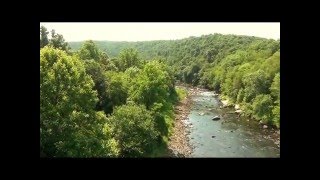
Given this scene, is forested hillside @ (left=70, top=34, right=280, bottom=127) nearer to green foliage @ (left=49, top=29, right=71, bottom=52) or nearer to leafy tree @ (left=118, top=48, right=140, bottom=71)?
leafy tree @ (left=118, top=48, right=140, bottom=71)

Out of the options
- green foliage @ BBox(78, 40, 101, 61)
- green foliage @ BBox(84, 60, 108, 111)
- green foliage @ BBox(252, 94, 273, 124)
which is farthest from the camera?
green foliage @ BBox(252, 94, 273, 124)

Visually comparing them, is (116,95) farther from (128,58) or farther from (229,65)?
(229,65)

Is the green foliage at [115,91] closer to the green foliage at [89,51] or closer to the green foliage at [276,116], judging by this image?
the green foliage at [89,51]

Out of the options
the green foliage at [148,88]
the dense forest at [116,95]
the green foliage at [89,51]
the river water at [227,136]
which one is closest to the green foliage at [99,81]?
the dense forest at [116,95]

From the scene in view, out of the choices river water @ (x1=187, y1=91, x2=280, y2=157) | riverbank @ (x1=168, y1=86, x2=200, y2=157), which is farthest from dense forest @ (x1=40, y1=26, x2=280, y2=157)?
river water @ (x1=187, y1=91, x2=280, y2=157)

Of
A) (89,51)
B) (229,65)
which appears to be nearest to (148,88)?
(89,51)

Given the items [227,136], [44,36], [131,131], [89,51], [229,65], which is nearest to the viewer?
[131,131]
